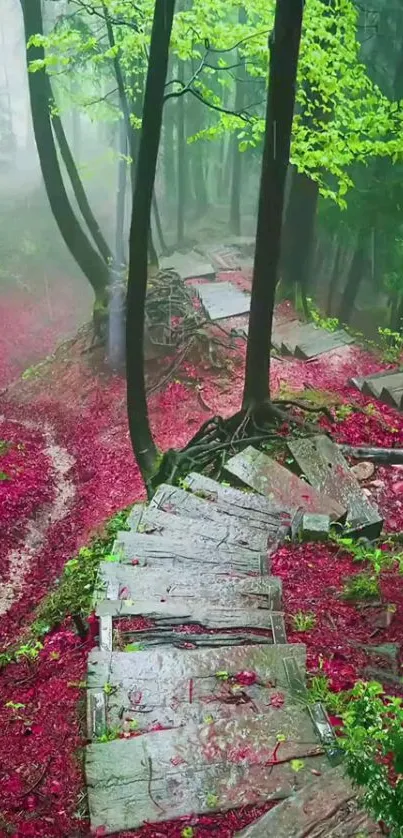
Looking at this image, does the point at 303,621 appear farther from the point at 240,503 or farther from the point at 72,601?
the point at 72,601

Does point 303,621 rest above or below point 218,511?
above

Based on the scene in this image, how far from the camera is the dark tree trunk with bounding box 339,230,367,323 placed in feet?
68.1

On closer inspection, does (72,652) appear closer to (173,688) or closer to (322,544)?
(173,688)

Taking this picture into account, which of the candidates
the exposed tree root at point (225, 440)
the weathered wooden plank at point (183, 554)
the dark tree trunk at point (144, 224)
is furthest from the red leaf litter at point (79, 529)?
the dark tree trunk at point (144, 224)

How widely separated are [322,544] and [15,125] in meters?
76.7

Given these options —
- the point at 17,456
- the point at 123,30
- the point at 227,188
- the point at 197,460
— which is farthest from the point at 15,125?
the point at 197,460

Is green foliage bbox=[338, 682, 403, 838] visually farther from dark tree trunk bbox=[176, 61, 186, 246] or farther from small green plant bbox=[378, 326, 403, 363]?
dark tree trunk bbox=[176, 61, 186, 246]

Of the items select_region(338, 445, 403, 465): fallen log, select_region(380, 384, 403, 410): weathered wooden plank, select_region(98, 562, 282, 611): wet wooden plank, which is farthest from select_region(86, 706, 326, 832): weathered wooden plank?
select_region(380, 384, 403, 410): weathered wooden plank

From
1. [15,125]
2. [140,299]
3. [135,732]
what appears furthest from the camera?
[15,125]

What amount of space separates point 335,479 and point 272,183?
4041 millimetres

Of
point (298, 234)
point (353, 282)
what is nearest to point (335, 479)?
point (298, 234)

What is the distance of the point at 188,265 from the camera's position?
83.4 feet

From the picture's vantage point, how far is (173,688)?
4336 mm

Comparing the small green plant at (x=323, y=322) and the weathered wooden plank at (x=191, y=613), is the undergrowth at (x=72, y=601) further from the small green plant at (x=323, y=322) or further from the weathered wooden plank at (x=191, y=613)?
the small green plant at (x=323, y=322)
